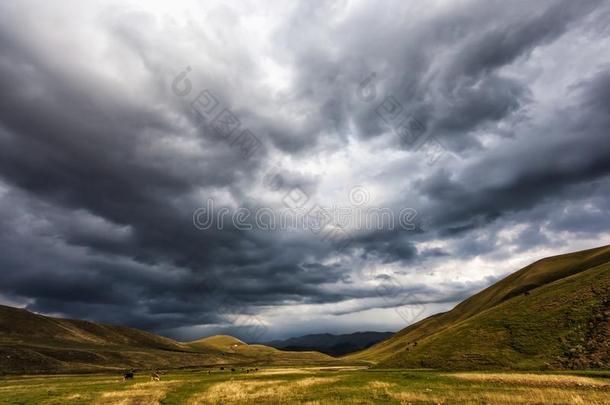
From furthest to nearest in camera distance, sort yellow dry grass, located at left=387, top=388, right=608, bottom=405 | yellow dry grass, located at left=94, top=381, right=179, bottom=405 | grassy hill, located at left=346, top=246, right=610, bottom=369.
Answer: grassy hill, located at left=346, top=246, right=610, bottom=369 < yellow dry grass, located at left=94, top=381, right=179, bottom=405 < yellow dry grass, located at left=387, top=388, right=608, bottom=405

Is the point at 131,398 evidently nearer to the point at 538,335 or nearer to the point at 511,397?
the point at 511,397

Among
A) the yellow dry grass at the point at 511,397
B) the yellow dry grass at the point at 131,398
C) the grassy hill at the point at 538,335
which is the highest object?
the grassy hill at the point at 538,335

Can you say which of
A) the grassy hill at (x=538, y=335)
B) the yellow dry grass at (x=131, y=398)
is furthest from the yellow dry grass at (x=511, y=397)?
the grassy hill at (x=538, y=335)

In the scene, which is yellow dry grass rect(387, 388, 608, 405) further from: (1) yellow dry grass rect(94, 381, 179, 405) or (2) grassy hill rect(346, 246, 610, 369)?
(2) grassy hill rect(346, 246, 610, 369)

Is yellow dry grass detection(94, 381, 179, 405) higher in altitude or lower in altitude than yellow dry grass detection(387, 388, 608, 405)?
higher

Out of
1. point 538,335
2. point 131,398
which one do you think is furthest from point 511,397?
point 538,335

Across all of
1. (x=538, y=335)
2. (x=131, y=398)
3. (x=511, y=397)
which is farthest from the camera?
(x=538, y=335)

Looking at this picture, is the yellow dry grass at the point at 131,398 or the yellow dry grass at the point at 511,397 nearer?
the yellow dry grass at the point at 511,397

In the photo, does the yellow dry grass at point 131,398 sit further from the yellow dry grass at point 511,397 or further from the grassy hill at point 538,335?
the grassy hill at point 538,335

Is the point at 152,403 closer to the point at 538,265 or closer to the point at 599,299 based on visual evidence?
the point at 599,299

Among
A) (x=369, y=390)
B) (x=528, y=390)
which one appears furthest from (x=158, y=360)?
(x=528, y=390)

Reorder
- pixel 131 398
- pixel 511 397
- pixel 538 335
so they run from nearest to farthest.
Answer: pixel 511 397 < pixel 131 398 < pixel 538 335

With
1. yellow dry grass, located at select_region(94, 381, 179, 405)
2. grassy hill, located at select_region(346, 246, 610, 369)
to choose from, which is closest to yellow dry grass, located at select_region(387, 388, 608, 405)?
yellow dry grass, located at select_region(94, 381, 179, 405)

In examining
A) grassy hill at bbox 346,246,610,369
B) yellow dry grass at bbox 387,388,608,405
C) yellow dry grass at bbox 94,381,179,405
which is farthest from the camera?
grassy hill at bbox 346,246,610,369
